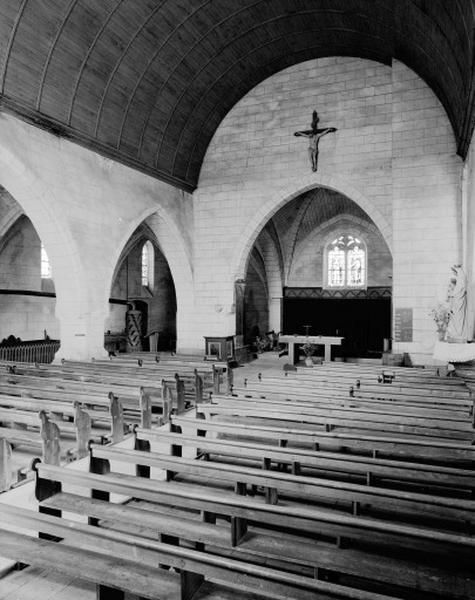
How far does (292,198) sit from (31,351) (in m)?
10.2

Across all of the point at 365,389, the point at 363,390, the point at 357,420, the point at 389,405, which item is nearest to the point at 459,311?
the point at 365,389

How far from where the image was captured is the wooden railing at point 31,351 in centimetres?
1459

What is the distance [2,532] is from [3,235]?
568 inches

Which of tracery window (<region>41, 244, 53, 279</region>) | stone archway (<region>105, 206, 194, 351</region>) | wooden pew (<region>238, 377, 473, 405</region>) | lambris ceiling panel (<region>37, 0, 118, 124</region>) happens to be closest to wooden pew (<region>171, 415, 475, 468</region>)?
wooden pew (<region>238, 377, 473, 405</region>)

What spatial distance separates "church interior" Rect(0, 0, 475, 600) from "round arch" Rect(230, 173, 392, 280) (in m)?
0.06

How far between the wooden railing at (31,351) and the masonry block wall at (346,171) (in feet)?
17.8

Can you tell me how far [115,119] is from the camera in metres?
12.7

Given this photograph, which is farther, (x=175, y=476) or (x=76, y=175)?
(x=76, y=175)

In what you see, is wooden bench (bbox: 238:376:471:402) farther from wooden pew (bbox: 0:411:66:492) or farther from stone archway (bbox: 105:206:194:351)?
stone archway (bbox: 105:206:194:351)

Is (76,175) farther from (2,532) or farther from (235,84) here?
(2,532)

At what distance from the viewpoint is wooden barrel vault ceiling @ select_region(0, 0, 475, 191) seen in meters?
9.71

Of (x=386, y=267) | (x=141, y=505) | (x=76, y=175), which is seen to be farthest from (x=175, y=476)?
(x=386, y=267)

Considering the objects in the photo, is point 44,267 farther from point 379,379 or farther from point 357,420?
point 357,420

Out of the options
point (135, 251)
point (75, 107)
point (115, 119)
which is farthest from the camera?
point (135, 251)
